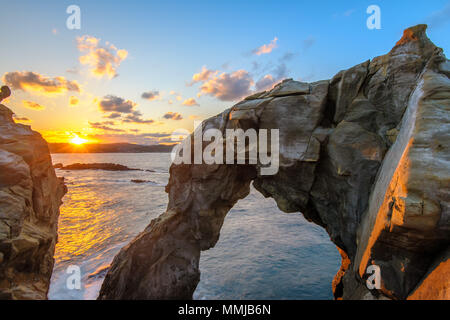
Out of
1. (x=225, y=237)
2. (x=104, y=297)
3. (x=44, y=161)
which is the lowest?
(x=225, y=237)

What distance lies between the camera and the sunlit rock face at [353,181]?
5.60m

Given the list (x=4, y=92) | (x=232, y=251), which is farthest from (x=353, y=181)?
(x=232, y=251)

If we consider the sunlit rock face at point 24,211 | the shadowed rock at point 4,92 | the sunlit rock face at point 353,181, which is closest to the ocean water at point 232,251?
the sunlit rock face at point 353,181

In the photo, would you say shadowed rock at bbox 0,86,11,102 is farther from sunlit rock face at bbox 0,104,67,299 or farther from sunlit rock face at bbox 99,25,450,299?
sunlit rock face at bbox 99,25,450,299

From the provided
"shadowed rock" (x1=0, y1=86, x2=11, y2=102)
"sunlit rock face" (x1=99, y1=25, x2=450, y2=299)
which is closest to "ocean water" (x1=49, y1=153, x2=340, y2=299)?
"sunlit rock face" (x1=99, y1=25, x2=450, y2=299)

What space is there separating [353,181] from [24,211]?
14.3 m

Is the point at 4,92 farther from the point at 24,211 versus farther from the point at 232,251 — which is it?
the point at 232,251

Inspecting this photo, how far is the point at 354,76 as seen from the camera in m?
11.0

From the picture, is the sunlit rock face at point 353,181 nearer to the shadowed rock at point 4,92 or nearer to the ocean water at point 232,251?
the ocean water at point 232,251

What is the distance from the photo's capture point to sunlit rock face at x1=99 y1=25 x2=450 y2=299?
5598 millimetres

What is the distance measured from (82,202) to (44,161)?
38.4 metres

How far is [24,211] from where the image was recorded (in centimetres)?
870
